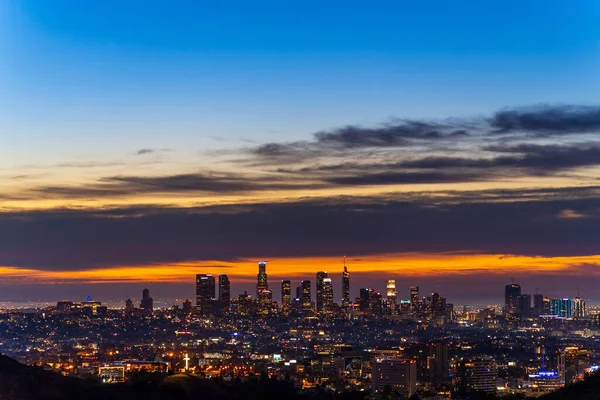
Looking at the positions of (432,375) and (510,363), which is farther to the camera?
(510,363)

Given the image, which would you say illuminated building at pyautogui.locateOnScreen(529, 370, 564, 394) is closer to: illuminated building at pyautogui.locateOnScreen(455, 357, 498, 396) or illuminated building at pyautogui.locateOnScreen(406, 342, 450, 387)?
illuminated building at pyautogui.locateOnScreen(455, 357, 498, 396)

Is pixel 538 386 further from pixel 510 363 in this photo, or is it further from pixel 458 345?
pixel 458 345

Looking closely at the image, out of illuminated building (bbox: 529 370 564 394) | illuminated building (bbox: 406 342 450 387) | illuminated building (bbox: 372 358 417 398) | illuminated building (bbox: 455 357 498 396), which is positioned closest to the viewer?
illuminated building (bbox: 529 370 564 394)

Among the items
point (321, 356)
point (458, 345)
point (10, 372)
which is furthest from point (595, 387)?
point (458, 345)

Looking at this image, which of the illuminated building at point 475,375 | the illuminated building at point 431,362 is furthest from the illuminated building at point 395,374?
the illuminated building at point 475,375

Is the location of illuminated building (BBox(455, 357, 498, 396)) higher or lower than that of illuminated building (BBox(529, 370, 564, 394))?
higher

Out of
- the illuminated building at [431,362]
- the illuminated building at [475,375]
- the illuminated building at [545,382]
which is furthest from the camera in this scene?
the illuminated building at [431,362]

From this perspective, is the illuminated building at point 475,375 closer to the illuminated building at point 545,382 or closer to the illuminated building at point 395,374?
the illuminated building at point 545,382

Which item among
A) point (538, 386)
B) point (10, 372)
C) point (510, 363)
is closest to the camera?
point (10, 372)

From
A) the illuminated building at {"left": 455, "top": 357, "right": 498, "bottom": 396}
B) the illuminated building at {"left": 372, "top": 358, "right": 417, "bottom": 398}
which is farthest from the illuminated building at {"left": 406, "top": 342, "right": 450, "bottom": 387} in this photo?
the illuminated building at {"left": 372, "top": 358, "right": 417, "bottom": 398}
